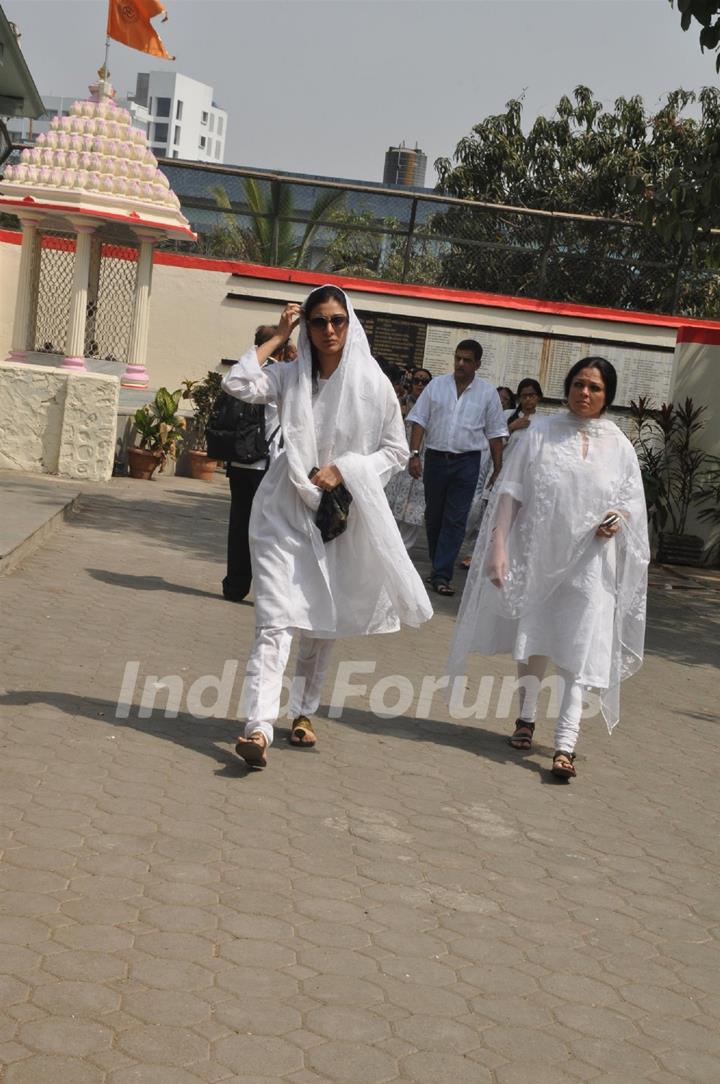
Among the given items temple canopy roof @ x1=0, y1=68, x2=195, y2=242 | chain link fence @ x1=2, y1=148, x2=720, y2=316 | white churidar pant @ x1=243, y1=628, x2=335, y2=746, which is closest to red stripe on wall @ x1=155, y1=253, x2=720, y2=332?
chain link fence @ x1=2, y1=148, x2=720, y2=316

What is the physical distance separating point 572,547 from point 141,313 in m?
12.1

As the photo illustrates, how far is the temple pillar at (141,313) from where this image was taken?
17688mm

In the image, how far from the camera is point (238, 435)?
9.18m

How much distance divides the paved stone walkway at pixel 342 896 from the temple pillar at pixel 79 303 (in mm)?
9492

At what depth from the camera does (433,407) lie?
11.4m

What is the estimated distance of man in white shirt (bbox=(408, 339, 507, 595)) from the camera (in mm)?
11195

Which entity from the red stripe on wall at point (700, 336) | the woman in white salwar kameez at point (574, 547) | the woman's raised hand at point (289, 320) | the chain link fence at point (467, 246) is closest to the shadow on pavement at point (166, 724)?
the woman in white salwar kameez at point (574, 547)

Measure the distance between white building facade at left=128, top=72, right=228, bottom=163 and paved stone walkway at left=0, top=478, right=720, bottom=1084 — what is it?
126 meters

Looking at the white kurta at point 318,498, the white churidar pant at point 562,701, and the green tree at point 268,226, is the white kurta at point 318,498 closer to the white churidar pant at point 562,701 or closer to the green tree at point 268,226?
the white churidar pant at point 562,701

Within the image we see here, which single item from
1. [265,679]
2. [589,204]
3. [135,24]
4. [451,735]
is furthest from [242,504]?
[589,204]

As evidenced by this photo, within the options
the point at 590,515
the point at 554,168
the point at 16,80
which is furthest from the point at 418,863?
the point at 554,168

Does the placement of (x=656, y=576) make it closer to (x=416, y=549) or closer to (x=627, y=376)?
(x=416, y=549)

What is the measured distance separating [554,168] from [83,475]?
18.1 meters

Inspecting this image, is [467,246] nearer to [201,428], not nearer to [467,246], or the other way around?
[467,246]
